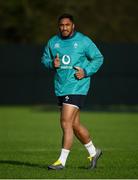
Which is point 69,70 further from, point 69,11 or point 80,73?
point 69,11

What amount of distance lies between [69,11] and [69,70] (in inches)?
1161

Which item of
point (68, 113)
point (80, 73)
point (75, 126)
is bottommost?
point (75, 126)

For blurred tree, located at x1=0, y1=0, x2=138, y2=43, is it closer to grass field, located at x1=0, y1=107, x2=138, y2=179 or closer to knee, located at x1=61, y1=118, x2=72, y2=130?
grass field, located at x1=0, y1=107, x2=138, y2=179

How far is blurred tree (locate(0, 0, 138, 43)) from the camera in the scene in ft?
130

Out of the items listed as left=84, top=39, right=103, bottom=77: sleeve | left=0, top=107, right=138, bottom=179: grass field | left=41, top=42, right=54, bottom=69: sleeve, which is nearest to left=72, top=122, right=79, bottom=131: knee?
left=0, top=107, right=138, bottom=179: grass field

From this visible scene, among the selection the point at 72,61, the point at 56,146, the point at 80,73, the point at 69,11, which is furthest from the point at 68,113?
the point at 69,11

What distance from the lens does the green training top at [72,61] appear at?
11.0 meters

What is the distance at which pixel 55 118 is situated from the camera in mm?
25406

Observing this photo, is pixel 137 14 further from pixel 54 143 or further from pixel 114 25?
pixel 54 143

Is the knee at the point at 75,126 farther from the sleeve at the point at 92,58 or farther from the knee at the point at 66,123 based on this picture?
the sleeve at the point at 92,58

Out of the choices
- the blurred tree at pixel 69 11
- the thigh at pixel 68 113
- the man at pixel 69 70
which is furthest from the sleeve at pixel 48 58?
the blurred tree at pixel 69 11

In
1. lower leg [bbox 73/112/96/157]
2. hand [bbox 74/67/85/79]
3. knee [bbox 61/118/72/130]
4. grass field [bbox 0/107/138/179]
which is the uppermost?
hand [bbox 74/67/85/79]

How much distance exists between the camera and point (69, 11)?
132 ft

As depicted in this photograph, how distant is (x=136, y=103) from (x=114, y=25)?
9558mm
